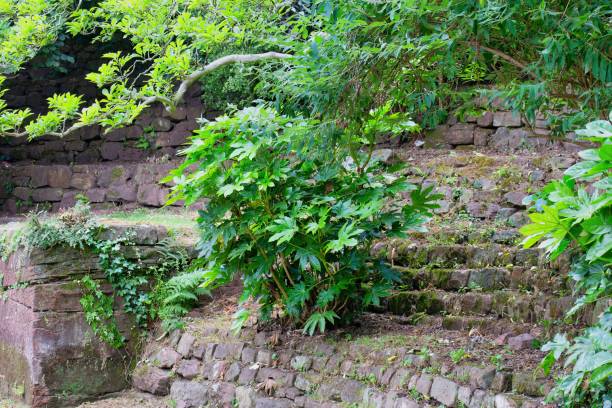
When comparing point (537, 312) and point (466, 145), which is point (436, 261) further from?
point (466, 145)

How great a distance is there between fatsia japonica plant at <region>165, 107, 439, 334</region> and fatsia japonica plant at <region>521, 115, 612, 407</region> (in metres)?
1.87

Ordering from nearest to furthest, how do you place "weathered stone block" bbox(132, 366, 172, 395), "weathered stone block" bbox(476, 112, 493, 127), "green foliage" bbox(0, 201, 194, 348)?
"weathered stone block" bbox(132, 366, 172, 395)
"green foliage" bbox(0, 201, 194, 348)
"weathered stone block" bbox(476, 112, 493, 127)

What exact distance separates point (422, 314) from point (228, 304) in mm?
2326

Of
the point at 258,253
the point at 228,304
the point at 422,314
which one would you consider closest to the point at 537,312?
the point at 422,314

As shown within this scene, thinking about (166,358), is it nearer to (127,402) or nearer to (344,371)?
(127,402)

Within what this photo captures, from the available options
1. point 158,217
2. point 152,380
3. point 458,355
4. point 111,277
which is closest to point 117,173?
point 158,217

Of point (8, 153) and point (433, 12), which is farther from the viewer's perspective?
point (8, 153)

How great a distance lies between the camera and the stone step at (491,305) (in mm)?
5262

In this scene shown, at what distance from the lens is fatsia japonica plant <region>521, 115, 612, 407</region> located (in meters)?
3.37

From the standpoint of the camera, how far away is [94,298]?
7.29 m

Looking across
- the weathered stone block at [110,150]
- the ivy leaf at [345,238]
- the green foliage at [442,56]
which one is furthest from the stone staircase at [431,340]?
the weathered stone block at [110,150]

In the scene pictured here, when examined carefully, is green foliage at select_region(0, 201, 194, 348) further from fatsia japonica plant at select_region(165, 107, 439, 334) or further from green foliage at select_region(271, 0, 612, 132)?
green foliage at select_region(271, 0, 612, 132)

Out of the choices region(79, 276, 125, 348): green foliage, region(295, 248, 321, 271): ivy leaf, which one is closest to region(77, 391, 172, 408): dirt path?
region(79, 276, 125, 348): green foliage

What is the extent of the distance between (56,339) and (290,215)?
9.22ft
